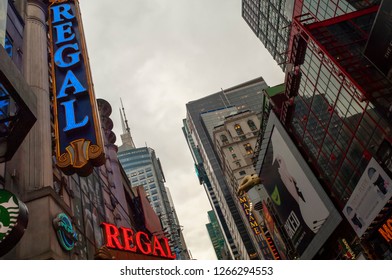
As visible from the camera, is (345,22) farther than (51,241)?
Yes

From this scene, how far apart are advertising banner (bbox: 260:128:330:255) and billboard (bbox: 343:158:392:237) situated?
7.93 meters

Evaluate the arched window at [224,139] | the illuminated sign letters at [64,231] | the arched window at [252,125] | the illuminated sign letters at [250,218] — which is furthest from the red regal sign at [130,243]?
the arched window at [252,125]

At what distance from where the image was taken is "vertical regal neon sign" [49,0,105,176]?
15.3 meters

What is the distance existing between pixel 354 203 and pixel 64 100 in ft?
95.0

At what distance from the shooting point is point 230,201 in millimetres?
159500

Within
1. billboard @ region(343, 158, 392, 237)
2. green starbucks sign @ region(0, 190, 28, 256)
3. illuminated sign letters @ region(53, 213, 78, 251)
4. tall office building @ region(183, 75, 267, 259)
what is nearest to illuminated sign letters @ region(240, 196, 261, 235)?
tall office building @ region(183, 75, 267, 259)

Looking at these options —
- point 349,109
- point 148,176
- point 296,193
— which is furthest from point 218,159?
point 349,109

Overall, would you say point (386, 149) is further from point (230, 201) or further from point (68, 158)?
point (230, 201)

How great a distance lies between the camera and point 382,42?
28312 mm

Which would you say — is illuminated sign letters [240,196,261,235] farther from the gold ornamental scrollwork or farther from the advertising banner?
the gold ornamental scrollwork

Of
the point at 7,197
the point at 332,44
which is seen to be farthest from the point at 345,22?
the point at 7,197

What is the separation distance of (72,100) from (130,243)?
28.1ft

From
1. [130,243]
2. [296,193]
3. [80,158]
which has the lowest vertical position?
[130,243]

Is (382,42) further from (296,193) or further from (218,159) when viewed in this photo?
(218,159)
